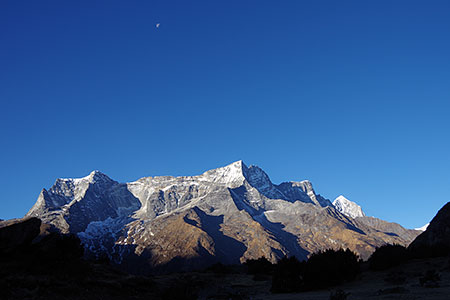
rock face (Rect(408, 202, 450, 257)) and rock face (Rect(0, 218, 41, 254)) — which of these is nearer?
rock face (Rect(0, 218, 41, 254))

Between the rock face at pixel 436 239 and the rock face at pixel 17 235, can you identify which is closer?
the rock face at pixel 17 235

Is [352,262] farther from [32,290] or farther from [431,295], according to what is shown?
[32,290]

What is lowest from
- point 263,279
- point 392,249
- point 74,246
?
point 263,279

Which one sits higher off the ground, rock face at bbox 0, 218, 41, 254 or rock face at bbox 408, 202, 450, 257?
rock face at bbox 0, 218, 41, 254

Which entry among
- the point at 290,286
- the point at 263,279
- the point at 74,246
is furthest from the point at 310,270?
the point at 74,246

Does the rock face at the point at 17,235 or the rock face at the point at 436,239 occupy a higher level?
the rock face at the point at 17,235

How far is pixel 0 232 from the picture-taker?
30.3 meters

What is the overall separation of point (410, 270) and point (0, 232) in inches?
1415

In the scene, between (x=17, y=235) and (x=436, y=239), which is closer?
(x=17, y=235)

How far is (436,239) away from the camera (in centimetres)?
3994

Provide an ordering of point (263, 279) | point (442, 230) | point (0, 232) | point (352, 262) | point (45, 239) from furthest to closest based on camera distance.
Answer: point (442, 230), point (263, 279), point (45, 239), point (0, 232), point (352, 262)

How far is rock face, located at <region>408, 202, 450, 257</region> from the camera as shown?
35406mm

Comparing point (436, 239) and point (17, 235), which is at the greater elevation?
point (17, 235)

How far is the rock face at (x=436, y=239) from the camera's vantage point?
1394 inches
